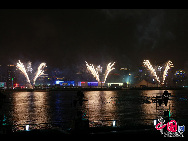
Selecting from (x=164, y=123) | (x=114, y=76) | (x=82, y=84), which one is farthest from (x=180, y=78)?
(x=164, y=123)

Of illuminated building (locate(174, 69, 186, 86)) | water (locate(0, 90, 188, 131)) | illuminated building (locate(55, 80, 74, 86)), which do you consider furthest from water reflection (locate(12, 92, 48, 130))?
illuminated building (locate(174, 69, 186, 86))

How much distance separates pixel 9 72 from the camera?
169750mm

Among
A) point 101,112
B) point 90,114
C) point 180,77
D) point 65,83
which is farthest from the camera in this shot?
point 180,77

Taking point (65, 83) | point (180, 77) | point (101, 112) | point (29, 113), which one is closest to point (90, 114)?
point (101, 112)

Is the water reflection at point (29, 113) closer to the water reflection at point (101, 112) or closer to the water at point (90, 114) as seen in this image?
the water at point (90, 114)

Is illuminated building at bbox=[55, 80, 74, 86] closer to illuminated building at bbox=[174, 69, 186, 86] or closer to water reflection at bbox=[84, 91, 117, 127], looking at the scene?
illuminated building at bbox=[174, 69, 186, 86]

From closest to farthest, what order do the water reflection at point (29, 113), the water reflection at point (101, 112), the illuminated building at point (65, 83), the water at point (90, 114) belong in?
the water at point (90, 114) → the water reflection at point (101, 112) → the water reflection at point (29, 113) → the illuminated building at point (65, 83)

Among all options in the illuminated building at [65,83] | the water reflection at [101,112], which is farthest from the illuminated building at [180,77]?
the water reflection at [101,112]

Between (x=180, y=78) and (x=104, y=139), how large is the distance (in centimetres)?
18200

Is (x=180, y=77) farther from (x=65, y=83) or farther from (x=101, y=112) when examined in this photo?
(x=101, y=112)

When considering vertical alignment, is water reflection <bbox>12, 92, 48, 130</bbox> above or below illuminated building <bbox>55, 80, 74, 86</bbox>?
below

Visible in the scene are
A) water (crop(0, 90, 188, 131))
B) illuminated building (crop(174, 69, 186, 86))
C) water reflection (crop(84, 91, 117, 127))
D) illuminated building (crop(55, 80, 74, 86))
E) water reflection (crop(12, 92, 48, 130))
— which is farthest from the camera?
illuminated building (crop(174, 69, 186, 86))

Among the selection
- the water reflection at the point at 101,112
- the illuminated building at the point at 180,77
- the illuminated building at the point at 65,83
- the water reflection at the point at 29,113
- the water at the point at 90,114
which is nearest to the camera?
the water at the point at 90,114

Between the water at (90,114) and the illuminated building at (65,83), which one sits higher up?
the illuminated building at (65,83)
